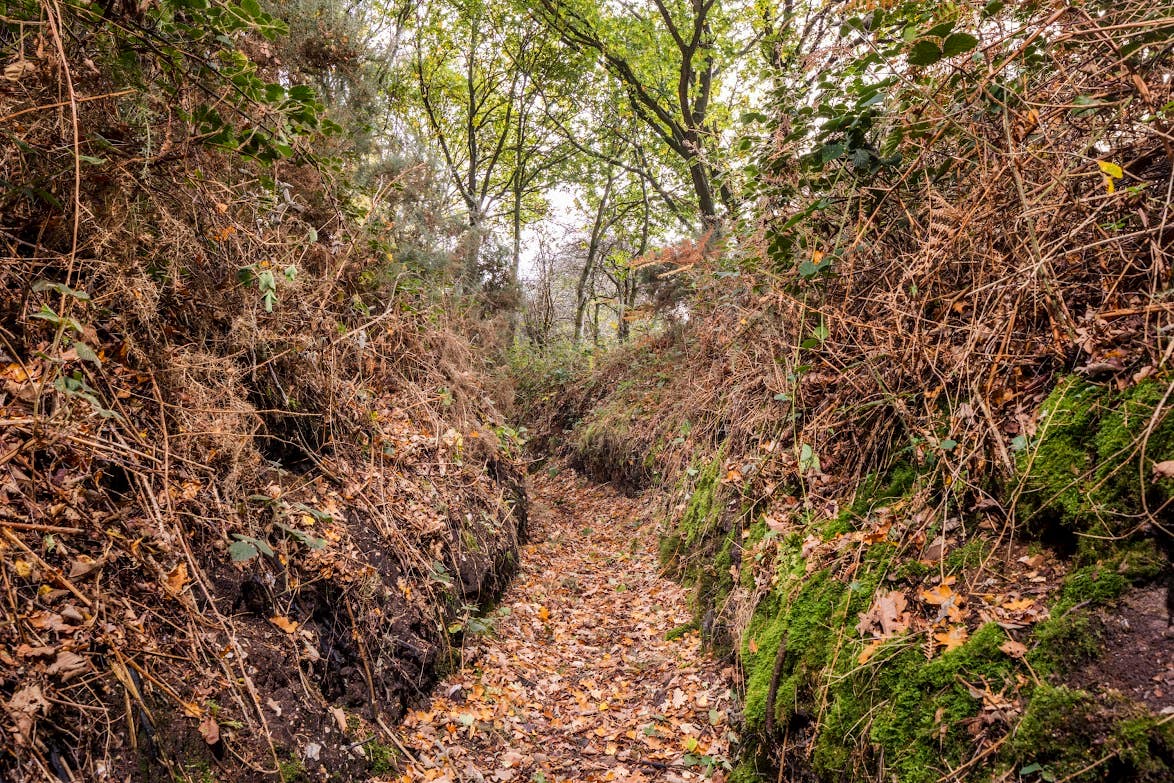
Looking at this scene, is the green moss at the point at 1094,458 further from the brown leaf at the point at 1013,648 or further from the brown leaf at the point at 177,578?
the brown leaf at the point at 177,578

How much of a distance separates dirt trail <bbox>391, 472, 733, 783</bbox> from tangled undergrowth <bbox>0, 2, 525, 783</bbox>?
0.39 meters

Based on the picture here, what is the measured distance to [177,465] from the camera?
2959 mm

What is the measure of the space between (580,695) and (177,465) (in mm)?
3120

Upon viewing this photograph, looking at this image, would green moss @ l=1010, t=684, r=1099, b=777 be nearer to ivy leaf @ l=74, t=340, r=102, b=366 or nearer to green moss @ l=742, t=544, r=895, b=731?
green moss @ l=742, t=544, r=895, b=731

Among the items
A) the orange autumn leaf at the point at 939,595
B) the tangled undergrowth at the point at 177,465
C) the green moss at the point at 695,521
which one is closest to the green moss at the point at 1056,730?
the orange autumn leaf at the point at 939,595

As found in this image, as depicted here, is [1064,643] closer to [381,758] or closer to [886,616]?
[886,616]

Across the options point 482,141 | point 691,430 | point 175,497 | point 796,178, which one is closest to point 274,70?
point 175,497

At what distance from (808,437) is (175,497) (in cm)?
392

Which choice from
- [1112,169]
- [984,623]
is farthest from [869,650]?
[1112,169]

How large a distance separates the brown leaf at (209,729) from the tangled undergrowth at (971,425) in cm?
264

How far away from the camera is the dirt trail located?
134 inches

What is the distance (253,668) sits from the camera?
2.76m

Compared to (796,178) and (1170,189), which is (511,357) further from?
(1170,189)

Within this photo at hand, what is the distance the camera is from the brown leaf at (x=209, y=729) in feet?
7.81
